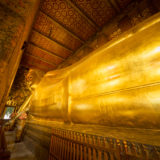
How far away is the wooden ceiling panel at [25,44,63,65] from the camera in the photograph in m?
3.71

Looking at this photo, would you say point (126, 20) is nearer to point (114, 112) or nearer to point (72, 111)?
point (114, 112)

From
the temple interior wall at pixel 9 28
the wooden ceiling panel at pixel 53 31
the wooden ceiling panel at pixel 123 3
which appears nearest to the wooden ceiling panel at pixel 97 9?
the wooden ceiling panel at pixel 123 3

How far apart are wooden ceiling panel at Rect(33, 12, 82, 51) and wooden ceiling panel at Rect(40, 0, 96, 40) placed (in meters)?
0.21

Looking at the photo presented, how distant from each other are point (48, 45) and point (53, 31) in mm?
742

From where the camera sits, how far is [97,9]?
8.00ft

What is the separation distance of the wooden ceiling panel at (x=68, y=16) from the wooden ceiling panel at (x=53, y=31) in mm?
211

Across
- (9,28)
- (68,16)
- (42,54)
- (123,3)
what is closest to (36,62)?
(42,54)

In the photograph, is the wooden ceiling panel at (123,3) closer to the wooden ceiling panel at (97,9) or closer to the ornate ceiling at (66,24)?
the ornate ceiling at (66,24)

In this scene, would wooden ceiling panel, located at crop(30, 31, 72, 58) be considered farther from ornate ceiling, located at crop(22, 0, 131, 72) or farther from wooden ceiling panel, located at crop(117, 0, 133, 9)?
wooden ceiling panel, located at crop(117, 0, 133, 9)

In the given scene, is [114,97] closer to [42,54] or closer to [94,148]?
[94,148]

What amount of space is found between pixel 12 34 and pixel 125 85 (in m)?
1.66

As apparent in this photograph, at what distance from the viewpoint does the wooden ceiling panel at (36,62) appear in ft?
14.1

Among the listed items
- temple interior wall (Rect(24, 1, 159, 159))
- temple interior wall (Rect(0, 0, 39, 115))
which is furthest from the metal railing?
temple interior wall (Rect(0, 0, 39, 115))

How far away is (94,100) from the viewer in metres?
1.28
